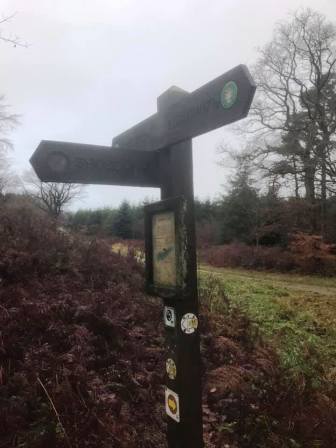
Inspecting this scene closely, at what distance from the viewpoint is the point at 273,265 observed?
18.2 m

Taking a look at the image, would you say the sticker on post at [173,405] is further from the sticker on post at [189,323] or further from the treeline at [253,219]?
the treeline at [253,219]

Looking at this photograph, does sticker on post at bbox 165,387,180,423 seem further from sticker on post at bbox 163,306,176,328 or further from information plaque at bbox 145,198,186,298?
information plaque at bbox 145,198,186,298

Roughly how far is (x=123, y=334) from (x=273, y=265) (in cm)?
1452

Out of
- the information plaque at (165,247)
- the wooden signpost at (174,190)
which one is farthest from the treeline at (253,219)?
the information plaque at (165,247)

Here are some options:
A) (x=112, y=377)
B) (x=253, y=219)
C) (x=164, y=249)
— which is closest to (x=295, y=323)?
(x=112, y=377)

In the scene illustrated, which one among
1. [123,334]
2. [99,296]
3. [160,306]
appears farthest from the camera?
[160,306]

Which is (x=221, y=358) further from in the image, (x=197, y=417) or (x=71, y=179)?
(x=71, y=179)

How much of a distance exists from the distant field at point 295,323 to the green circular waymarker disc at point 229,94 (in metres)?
3.16

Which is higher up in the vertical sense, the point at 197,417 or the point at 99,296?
the point at 99,296

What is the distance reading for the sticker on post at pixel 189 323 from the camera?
2.35 metres

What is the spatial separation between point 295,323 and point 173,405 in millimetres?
5405

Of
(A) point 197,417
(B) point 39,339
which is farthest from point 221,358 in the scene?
(A) point 197,417

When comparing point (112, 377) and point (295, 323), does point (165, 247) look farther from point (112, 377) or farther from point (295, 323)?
point (295, 323)

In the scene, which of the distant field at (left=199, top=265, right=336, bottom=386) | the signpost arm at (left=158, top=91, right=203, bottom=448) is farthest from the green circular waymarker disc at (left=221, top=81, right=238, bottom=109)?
the distant field at (left=199, top=265, right=336, bottom=386)
